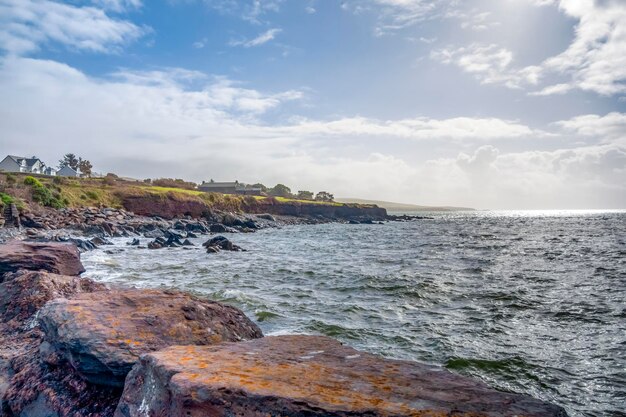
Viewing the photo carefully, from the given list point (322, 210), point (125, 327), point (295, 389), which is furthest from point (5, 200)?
point (322, 210)

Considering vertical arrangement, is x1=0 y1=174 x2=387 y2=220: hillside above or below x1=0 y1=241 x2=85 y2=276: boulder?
above

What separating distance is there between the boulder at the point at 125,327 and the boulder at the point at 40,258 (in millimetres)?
7668

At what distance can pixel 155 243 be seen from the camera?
3097 cm

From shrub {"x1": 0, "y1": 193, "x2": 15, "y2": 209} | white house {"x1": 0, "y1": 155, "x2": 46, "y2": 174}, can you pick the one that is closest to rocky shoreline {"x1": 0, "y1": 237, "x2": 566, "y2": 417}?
shrub {"x1": 0, "y1": 193, "x2": 15, "y2": 209}

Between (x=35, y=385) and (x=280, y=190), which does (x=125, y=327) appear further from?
(x=280, y=190)

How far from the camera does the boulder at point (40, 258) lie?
12.0 m

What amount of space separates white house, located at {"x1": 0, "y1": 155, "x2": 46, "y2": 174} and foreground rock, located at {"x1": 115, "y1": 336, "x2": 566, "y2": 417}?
106522mm

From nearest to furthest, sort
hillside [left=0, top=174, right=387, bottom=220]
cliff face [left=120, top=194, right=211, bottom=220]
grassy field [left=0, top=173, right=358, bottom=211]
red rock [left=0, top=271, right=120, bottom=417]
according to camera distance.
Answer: red rock [left=0, top=271, right=120, bottom=417], grassy field [left=0, top=173, right=358, bottom=211], hillside [left=0, top=174, right=387, bottom=220], cliff face [left=120, top=194, right=211, bottom=220]

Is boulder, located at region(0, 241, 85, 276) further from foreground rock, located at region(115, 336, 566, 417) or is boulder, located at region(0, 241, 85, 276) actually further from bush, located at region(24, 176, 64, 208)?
bush, located at region(24, 176, 64, 208)

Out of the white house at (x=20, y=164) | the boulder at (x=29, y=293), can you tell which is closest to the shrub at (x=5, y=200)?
the boulder at (x=29, y=293)

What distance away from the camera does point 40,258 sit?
42.1ft

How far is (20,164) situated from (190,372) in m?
116

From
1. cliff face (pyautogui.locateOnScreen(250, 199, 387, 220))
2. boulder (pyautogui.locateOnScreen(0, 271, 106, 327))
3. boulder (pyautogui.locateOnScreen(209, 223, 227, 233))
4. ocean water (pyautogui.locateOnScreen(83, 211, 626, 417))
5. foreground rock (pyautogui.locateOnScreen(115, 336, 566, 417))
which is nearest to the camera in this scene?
foreground rock (pyautogui.locateOnScreen(115, 336, 566, 417))

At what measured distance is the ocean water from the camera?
8258 mm
